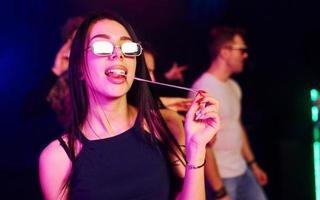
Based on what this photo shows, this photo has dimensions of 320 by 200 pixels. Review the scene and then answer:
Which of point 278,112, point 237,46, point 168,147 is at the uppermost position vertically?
point 237,46

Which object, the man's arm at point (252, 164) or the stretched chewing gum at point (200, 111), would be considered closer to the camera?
the stretched chewing gum at point (200, 111)

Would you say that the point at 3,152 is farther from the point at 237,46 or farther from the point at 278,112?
the point at 278,112

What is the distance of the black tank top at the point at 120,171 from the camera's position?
143 centimetres

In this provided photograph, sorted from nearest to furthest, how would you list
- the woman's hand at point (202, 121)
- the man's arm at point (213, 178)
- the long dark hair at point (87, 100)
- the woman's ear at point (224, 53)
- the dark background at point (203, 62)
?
the woman's hand at point (202, 121), the long dark hair at point (87, 100), the man's arm at point (213, 178), the dark background at point (203, 62), the woman's ear at point (224, 53)

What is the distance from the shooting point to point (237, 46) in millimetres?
3119

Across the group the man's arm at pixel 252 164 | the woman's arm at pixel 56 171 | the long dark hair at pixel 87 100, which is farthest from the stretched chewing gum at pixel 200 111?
the man's arm at pixel 252 164

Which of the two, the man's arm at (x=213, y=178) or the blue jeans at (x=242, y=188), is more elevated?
the man's arm at (x=213, y=178)

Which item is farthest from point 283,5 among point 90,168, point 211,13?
point 90,168

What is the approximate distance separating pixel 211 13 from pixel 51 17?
1431mm

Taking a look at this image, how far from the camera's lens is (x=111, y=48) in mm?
1461

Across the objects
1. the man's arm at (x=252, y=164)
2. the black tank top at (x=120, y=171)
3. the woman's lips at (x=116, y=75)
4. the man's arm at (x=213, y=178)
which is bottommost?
the man's arm at (x=252, y=164)

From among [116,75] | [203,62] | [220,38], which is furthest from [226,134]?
[116,75]

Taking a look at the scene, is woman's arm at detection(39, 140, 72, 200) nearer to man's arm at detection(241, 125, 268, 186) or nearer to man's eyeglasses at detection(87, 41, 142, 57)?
man's eyeglasses at detection(87, 41, 142, 57)

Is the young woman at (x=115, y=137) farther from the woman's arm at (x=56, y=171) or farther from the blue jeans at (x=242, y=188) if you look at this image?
the blue jeans at (x=242, y=188)
